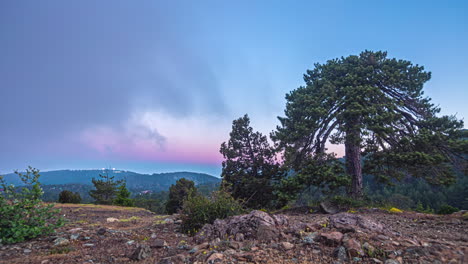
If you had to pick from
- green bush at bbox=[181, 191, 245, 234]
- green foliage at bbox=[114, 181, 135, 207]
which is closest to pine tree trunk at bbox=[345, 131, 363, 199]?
green bush at bbox=[181, 191, 245, 234]

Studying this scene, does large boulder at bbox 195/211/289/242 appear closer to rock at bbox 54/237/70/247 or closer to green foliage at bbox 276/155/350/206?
rock at bbox 54/237/70/247

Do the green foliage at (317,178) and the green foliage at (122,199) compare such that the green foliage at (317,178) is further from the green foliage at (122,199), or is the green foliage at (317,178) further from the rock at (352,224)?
the green foliage at (122,199)

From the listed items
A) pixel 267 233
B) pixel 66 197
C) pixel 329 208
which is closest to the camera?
pixel 267 233

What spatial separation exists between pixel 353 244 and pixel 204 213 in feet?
11.3

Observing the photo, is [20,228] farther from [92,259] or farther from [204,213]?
[204,213]

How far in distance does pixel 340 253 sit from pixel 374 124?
7.89 metres

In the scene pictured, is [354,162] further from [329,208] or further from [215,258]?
[215,258]

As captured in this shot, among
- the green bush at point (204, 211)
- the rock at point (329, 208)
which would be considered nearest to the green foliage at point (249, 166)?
the rock at point (329, 208)

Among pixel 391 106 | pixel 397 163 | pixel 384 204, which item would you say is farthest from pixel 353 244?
pixel 391 106

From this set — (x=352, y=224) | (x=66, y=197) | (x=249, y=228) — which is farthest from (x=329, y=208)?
(x=66, y=197)

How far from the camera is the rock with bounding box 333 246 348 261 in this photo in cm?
267

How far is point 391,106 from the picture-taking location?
953cm

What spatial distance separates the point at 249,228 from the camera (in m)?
3.97

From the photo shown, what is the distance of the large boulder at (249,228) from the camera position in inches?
143
